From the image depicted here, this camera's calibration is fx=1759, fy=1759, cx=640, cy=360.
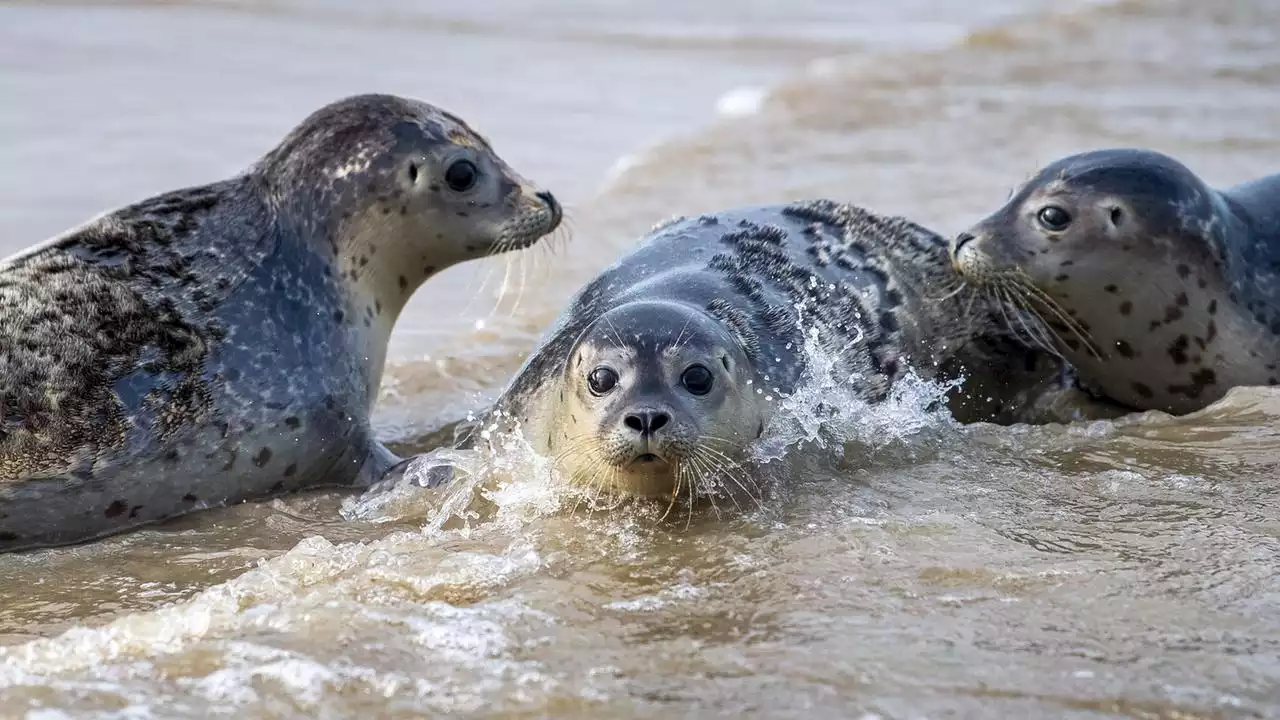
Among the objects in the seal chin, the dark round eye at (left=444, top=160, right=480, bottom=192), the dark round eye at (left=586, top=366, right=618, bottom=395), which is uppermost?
the dark round eye at (left=444, top=160, right=480, bottom=192)

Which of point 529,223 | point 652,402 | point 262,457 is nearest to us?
point 652,402

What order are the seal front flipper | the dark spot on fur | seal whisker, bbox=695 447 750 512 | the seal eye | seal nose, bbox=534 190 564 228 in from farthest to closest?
1. seal nose, bbox=534 190 564 228
2. the seal front flipper
3. the dark spot on fur
4. the seal eye
5. seal whisker, bbox=695 447 750 512

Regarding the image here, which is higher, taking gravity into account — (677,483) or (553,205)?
(553,205)

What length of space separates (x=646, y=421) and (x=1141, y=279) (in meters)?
2.19

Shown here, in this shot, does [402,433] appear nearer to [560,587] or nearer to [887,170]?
[560,587]

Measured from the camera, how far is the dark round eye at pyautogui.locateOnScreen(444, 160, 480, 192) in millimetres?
6004

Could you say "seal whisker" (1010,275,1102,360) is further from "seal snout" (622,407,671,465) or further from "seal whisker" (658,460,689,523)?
"seal snout" (622,407,671,465)

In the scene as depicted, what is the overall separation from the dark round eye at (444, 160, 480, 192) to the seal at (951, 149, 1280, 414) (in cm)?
171

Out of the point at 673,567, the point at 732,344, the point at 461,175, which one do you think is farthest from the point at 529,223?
the point at 673,567

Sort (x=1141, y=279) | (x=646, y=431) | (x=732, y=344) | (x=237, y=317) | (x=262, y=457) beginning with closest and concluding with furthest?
1. (x=646, y=431)
2. (x=732, y=344)
3. (x=262, y=457)
4. (x=237, y=317)
5. (x=1141, y=279)

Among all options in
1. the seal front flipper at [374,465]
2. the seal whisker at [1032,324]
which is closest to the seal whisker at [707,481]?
the seal front flipper at [374,465]

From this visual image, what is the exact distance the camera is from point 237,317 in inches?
219

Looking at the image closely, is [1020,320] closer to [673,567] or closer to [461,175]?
[461,175]

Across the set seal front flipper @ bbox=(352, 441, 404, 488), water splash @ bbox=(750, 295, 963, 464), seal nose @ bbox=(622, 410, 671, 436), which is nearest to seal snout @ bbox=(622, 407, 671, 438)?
seal nose @ bbox=(622, 410, 671, 436)
